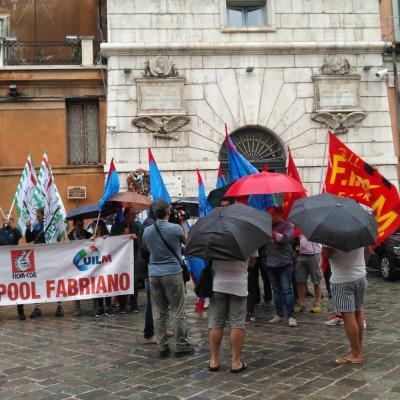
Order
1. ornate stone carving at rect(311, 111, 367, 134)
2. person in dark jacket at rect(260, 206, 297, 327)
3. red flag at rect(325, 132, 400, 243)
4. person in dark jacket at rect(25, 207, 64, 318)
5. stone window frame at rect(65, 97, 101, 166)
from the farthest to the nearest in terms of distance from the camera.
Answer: stone window frame at rect(65, 97, 101, 166)
ornate stone carving at rect(311, 111, 367, 134)
person in dark jacket at rect(25, 207, 64, 318)
person in dark jacket at rect(260, 206, 297, 327)
red flag at rect(325, 132, 400, 243)

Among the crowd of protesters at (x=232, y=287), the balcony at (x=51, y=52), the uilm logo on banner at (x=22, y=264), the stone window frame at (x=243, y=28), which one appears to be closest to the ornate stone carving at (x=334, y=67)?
the stone window frame at (x=243, y=28)

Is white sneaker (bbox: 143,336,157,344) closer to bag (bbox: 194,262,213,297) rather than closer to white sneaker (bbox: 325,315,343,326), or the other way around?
bag (bbox: 194,262,213,297)

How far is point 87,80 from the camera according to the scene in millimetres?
17375

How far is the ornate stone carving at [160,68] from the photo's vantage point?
1664cm

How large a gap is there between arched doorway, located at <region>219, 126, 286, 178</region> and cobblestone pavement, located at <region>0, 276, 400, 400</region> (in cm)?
900

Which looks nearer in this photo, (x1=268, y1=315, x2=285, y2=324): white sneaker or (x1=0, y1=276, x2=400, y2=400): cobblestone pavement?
(x1=0, y1=276, x2=400, y2=400): cobblestone pavement

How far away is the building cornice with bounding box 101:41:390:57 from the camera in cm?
1672

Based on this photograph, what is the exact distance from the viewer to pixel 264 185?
729 cm

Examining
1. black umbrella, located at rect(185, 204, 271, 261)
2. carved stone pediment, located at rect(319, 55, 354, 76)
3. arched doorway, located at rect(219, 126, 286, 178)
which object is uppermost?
carved stone pediment, located at rect(319, 55, 354, 76)

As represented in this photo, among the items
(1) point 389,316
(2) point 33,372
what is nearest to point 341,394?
(2) point 33,372

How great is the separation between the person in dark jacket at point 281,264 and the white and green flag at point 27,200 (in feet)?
16.1

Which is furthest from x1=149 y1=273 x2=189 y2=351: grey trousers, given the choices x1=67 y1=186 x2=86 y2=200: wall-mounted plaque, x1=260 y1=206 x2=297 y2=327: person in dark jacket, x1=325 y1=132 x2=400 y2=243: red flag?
x1=67 y1=186 x2=86 y2=200: wall-mounted plaque

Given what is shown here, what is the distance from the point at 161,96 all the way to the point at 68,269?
340 inches

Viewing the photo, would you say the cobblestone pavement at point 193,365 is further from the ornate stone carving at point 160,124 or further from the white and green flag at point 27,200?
the ornate stone carving at point 160,124
